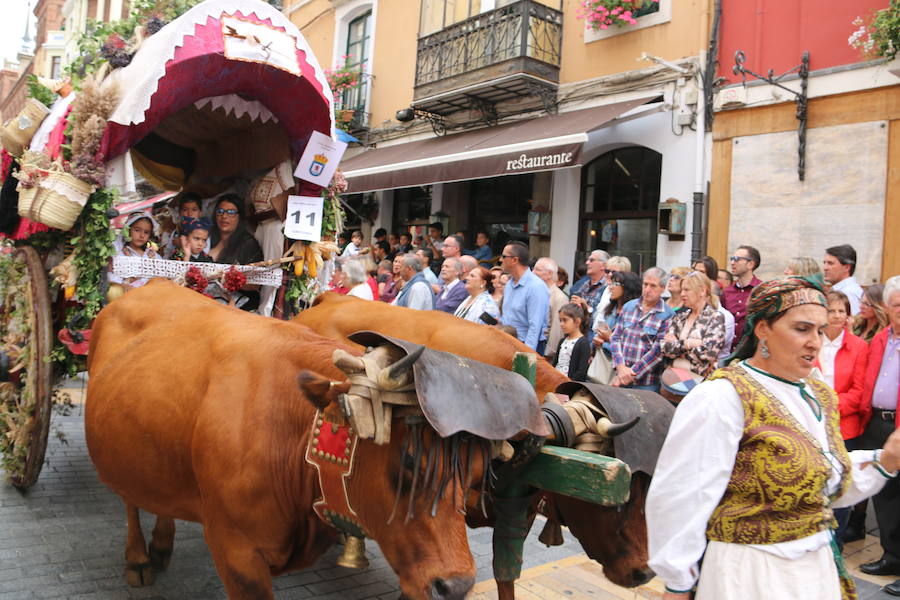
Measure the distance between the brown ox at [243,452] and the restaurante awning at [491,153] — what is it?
7229 millimetres

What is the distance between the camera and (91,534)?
182 inches

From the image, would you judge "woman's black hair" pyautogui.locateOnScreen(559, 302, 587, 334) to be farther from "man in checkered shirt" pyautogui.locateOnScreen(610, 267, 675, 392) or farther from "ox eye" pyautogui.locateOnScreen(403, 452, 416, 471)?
"ox eye" pyautogui.locateOnScreen(403, 452, 416, 471)

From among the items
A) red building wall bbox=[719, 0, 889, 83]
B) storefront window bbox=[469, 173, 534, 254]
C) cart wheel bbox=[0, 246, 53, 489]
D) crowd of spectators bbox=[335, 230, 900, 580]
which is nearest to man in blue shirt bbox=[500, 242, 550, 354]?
crowd of spectators bbox=[335, 230, 900, 580]

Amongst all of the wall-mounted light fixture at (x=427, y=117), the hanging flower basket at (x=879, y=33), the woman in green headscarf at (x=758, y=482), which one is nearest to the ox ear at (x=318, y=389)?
the woman in green headscarf at (x=758, y=482)

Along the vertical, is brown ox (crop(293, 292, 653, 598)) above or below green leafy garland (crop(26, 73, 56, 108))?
below

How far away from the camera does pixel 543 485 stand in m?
2.35

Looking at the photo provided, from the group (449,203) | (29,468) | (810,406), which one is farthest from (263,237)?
(449,203)

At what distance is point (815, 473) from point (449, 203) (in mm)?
13242

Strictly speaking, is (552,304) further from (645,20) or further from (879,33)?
(645,20)

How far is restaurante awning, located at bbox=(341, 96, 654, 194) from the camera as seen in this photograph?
33.5 feet

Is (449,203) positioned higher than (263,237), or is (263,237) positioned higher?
(449,203)

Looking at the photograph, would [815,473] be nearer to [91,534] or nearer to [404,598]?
[404,598]

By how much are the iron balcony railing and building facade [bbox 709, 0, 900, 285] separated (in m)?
3.17

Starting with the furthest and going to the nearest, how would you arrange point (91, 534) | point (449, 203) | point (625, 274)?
1. point (449, 203)
2. point (625, 274)
3. point (91, 534)
